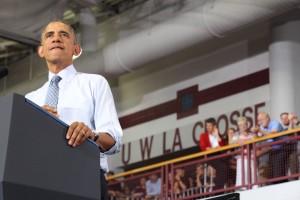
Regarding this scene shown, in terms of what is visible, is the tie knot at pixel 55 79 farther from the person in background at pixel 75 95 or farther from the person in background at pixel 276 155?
the person in background at pixel 276 155

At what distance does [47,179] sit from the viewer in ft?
8.83

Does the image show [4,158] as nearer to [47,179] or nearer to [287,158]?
[47,179]

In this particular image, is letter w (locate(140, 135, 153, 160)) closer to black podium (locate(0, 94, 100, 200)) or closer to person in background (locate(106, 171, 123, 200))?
person in background (locate(106, 171, 123, 200))

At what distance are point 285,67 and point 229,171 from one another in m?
3.21

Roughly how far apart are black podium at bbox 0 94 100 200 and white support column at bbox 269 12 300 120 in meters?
11.8

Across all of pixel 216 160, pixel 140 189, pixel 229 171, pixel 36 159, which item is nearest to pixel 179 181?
pixel 216 160

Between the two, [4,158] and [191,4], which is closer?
[4,158]

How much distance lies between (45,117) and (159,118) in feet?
49.3

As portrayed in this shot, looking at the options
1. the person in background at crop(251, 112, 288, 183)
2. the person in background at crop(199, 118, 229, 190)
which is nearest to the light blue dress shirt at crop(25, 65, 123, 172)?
the person in background at crop(251, 112, 288, 183)

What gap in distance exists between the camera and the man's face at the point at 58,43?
3479mm

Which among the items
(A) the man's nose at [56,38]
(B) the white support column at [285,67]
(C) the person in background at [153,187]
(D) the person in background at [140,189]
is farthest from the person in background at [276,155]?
(A) the man's nose at [56,38]

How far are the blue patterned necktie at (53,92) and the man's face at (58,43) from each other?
9 cm

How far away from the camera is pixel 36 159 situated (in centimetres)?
267

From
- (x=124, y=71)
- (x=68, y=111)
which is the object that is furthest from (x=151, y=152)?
(x=68, y=111)
